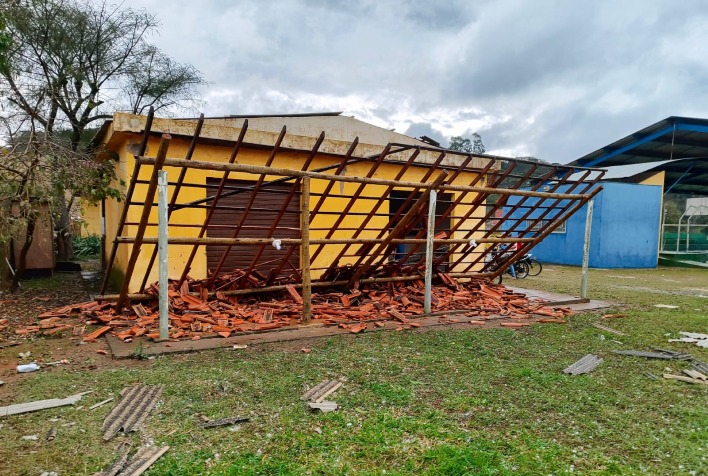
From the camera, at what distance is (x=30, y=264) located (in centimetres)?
935

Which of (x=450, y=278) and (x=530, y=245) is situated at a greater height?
(x=530, y=245)

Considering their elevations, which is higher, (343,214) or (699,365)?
(343,214)

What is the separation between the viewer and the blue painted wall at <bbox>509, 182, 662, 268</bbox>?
1742cm

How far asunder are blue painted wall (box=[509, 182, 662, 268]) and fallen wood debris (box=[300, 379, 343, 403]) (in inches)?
659

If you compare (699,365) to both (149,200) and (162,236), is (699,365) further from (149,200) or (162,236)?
(149,200)

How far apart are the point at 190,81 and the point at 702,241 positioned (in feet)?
83.5

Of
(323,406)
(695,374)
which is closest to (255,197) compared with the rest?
(323,406)

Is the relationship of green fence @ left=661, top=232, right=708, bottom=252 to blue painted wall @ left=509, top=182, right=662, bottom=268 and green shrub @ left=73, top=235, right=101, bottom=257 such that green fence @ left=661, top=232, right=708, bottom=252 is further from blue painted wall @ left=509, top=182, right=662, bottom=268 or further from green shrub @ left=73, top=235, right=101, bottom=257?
green shrub @ left=73, top=235, right=101, bottom=257

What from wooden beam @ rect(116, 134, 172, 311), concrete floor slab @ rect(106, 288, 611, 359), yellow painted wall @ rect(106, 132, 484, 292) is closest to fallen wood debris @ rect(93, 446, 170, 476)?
concrete floor slab @ rect(106, 288, 611, 359)

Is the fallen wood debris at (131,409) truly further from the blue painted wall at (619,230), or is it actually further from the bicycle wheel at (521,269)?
the blue painted wall at (619,230)

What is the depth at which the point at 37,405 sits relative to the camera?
338 cm

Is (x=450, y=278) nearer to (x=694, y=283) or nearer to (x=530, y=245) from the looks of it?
(x=530, y=245)

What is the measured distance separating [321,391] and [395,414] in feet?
2.44

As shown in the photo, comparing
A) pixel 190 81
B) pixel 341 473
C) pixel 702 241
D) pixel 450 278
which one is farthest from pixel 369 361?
pixel 702 241
